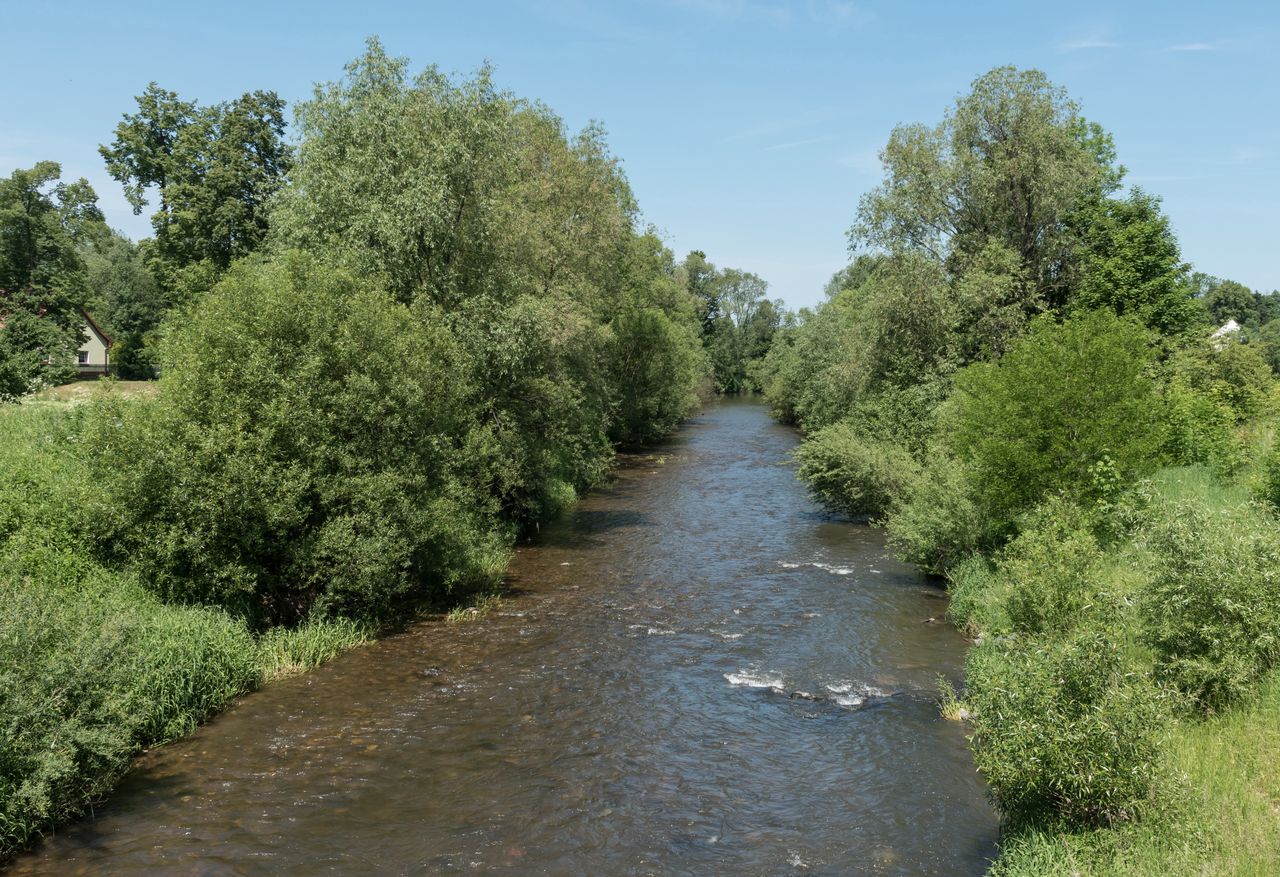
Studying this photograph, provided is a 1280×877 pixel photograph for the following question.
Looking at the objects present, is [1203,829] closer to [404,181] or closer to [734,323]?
[404,181]

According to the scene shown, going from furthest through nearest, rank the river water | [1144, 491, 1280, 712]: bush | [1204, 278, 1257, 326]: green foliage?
1. [1204, 278, 1257, 326]: green foliage
2. the river water
3. [1144, 491, 1280, 712]: bush

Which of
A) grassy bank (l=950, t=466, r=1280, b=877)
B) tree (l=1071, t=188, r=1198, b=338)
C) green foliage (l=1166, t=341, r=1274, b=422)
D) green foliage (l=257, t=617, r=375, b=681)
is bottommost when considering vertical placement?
green foliage (l=257, t=617, r=375, b=681)

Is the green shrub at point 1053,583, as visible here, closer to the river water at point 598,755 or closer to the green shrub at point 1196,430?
the river water at point 598,755

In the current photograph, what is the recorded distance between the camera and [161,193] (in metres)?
46.9

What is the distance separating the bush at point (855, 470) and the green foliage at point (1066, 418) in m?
7.31

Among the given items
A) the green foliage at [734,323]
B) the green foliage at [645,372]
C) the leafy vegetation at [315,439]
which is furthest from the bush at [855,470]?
the green foliage at [734,323]

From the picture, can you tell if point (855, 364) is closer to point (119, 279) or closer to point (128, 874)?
point (128, 874)

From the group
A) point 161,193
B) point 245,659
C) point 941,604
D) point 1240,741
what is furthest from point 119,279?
point 1240,741

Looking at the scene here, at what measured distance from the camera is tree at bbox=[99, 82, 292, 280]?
4591 cm

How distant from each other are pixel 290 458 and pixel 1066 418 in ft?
57.6

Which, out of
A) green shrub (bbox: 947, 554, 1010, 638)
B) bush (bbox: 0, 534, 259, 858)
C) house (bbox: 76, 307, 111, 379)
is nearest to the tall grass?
green shrub (bbox: 947, 554, 1010, 638)

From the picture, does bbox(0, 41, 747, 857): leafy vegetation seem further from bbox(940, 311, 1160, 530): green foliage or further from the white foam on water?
bbox(940, 311, 1160, 530): green foliage

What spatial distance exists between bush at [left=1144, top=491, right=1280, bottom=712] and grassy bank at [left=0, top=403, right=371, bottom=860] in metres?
14.3

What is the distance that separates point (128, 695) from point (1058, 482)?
18.6 metres
